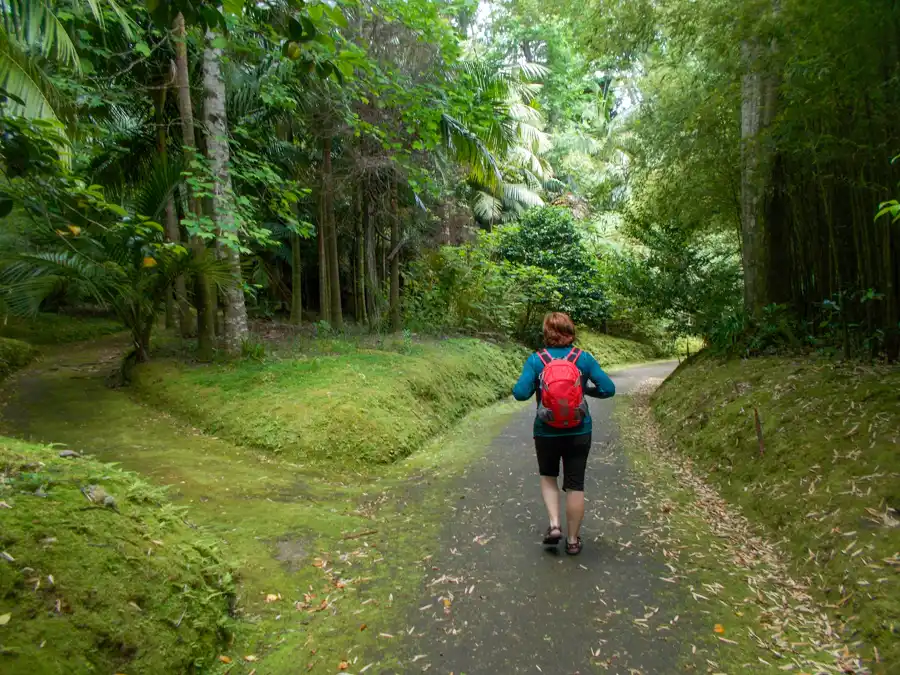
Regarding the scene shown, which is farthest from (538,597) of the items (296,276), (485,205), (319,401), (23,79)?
(485,205)

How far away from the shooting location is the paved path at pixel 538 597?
8.27ft

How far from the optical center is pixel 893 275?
4.82 meters

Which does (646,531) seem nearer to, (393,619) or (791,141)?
(393,619)

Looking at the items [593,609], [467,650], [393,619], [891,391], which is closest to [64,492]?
[393,619]

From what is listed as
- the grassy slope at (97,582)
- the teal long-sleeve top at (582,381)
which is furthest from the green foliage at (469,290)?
the grassy slope at (97,582)

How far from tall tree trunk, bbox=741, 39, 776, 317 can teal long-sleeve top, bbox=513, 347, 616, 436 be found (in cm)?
425

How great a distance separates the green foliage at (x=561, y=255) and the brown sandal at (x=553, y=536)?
47.4 ft

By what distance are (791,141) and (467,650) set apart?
567 cm

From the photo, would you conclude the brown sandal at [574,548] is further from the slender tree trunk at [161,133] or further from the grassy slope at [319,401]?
the slender tree trunk at [161,133]

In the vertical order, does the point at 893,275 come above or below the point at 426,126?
below

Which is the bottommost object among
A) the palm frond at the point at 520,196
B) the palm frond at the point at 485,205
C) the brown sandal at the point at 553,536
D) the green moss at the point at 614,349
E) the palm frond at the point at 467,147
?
the brown sandal at the point at 553,536

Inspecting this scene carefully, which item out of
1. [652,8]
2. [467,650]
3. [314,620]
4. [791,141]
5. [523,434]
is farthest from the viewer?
[523,434]

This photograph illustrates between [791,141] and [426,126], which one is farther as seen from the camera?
[426,126]

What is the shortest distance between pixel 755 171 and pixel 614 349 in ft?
48.0
